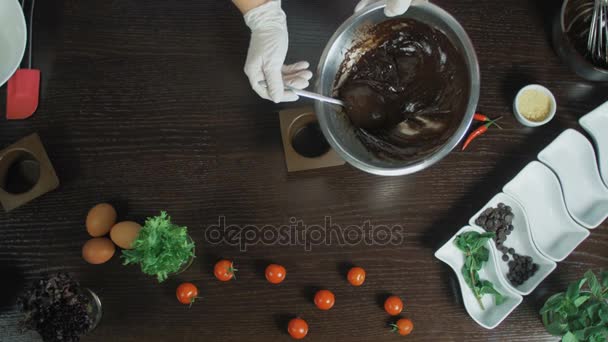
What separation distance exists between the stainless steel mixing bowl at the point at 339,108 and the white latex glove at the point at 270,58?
90mm

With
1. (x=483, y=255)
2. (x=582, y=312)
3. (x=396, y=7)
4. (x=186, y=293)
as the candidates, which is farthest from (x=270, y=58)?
(x=582, y=312)

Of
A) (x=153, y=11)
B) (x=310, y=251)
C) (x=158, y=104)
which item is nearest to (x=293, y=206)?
(x=310, y=251)

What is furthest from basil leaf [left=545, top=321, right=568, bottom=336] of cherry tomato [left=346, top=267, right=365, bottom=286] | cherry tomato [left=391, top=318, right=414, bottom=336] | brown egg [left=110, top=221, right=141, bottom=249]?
brown egg [left=110, top=221, right=141, bottom=249]

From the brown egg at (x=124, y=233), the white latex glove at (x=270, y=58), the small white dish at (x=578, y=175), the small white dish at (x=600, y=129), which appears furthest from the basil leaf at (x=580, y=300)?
the brown egg at (x=124, y=233)

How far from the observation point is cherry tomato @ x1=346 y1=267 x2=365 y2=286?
126 centimetres

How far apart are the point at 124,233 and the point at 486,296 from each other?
39.3 inches

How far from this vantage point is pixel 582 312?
1.10 metres

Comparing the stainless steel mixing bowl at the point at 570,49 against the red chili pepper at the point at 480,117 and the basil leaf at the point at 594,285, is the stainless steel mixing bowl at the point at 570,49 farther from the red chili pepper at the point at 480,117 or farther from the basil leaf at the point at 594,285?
the basil leaf at the point at 594,285

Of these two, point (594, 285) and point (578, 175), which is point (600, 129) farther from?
point (594, 285)

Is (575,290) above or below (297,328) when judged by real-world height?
above

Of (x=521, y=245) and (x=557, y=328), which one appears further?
(x=521, y=245)

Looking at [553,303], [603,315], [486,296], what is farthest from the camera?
[486,296]

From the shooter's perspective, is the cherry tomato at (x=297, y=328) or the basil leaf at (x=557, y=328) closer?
the basil leaf at (x=557, y=328)

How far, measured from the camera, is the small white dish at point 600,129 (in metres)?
1.30
